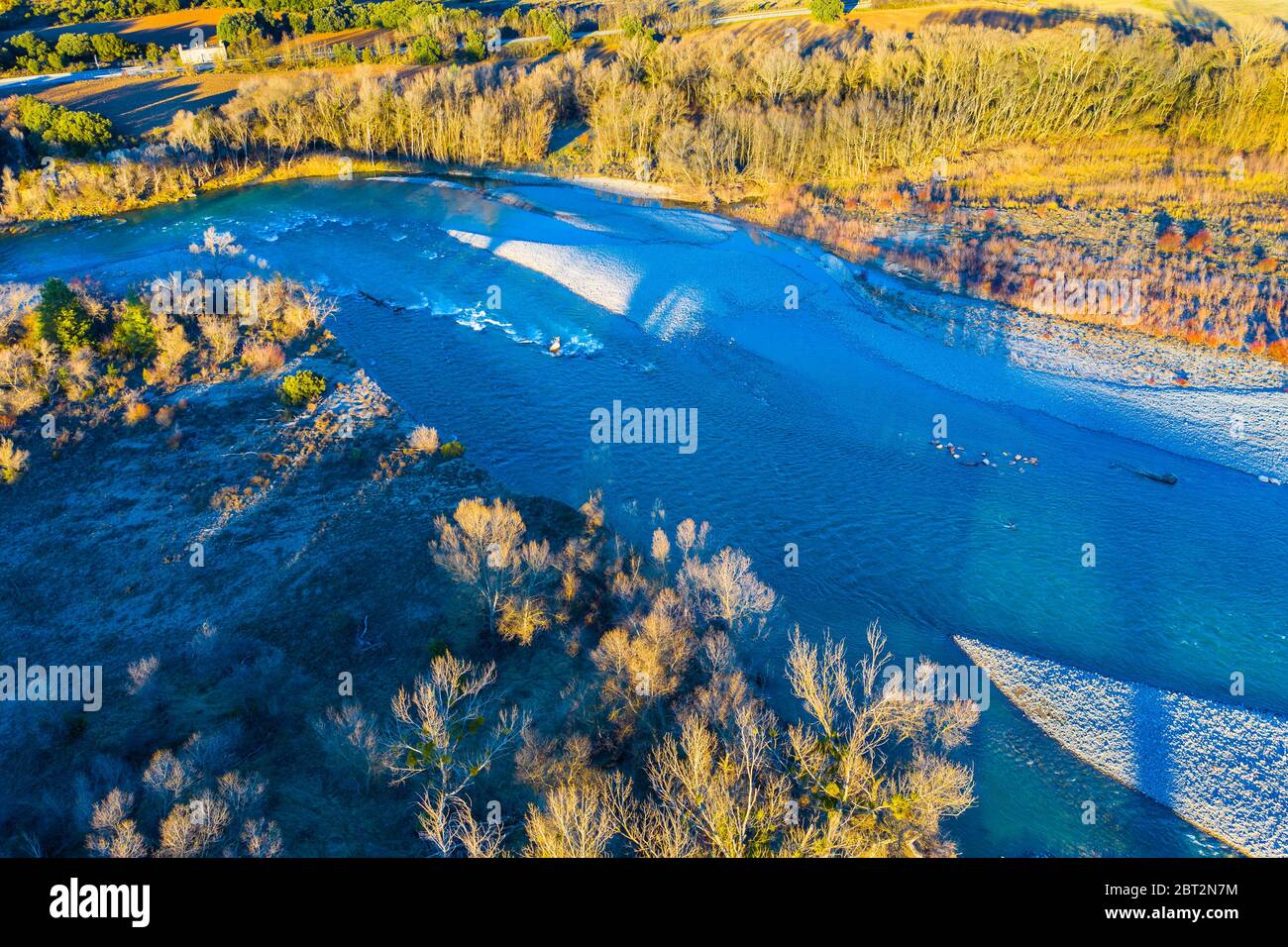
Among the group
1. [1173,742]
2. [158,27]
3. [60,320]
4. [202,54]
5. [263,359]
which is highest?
[158,27]

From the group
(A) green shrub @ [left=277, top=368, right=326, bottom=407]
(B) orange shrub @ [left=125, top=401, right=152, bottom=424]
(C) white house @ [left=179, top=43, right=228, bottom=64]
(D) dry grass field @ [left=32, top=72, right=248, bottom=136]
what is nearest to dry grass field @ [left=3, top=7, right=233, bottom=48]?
(C) white house @ [left=179, top=43, right=228, bottom=64]

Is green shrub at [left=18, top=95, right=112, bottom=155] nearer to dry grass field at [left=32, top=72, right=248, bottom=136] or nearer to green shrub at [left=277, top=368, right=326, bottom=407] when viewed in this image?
dry grass field at [left=32, top=72, right=248, bottom=136]

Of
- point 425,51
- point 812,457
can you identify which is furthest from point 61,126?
point 812,457

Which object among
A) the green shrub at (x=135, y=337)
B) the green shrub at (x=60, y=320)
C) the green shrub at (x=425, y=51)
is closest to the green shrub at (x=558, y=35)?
the green shrub at (x=425, y=51)

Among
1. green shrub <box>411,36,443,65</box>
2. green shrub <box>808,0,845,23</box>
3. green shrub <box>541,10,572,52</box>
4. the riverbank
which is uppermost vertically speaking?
green shrub <box>808,0,845,23</box>

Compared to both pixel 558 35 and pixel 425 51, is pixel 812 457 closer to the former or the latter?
pixel 425 51
